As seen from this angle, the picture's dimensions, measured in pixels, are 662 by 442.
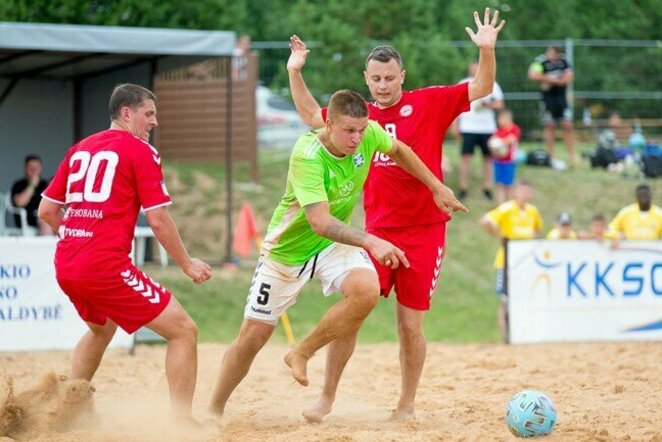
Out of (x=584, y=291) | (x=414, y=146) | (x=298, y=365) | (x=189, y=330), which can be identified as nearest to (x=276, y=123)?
(x=584, y=291)

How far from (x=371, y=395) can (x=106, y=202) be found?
11.3 ft

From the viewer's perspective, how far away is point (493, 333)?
16.8 m

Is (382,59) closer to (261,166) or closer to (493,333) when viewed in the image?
(493,333)

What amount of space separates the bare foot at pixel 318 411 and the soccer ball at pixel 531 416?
147 centimetres

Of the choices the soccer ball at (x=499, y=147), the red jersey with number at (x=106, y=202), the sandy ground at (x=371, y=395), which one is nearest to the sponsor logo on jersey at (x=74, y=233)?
the red jersey with number at (x=106, y=202)

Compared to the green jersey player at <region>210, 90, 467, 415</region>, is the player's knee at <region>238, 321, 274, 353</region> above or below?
below

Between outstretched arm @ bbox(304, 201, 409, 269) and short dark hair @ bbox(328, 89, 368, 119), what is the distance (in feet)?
1.97

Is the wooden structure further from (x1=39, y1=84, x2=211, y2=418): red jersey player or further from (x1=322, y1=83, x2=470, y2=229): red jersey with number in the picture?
(x1=39, y1=84, x2=211, y2=418): red jersey player

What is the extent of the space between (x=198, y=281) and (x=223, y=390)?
3.17 ft

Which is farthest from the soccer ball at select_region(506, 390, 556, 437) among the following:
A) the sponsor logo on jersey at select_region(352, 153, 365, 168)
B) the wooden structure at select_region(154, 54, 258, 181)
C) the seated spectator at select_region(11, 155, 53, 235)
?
the wooden structure at select_region(154, 54, 258, 181)

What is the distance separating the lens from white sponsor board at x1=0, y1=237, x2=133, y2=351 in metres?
12.5

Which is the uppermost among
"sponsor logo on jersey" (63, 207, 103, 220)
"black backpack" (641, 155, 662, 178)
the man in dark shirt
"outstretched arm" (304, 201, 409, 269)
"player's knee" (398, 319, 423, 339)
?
the man in dark shirt

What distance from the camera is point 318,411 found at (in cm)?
853

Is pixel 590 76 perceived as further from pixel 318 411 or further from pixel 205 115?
pixel 318 411
